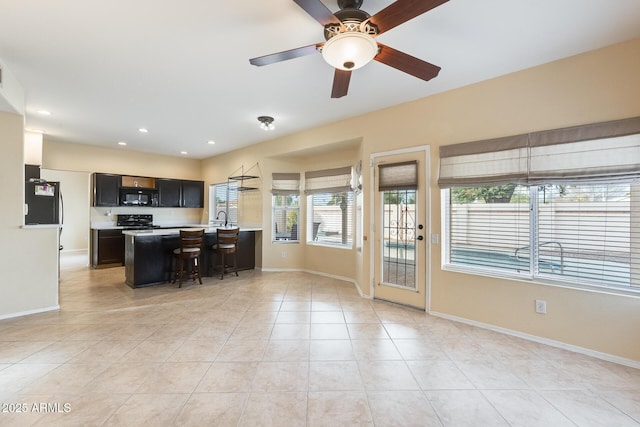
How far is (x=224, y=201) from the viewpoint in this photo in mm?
7242

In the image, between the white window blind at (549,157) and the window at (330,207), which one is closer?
the white window blind at (549,157)

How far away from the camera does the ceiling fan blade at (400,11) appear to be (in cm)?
153

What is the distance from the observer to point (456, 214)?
11.0 feet

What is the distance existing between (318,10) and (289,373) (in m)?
2.56

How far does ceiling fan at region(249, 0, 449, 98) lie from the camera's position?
158 centimetres

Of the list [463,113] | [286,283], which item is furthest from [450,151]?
[286,283]

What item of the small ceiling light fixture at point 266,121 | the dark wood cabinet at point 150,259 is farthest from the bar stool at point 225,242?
the small ceiling light fixture at point 266,121

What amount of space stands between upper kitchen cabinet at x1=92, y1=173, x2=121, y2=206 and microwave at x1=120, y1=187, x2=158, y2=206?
132 millimetres

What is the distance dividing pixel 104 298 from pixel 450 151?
512 centimetres

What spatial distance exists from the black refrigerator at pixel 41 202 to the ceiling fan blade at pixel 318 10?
14.8ft

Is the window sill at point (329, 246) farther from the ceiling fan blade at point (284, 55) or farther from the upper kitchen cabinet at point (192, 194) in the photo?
the upper kitchen cabinet at point (192, 194)

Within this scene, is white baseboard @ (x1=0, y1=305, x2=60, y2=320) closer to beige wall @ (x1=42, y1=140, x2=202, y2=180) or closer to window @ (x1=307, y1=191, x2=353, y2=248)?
beige wall @ (x1=42, y1=140, x2=202, y2=180)

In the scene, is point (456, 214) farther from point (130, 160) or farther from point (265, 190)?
point (130, 160)

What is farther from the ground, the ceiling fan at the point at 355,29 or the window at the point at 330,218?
the ceiling fan at the point at 355,29
